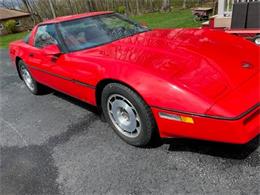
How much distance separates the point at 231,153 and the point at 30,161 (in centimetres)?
207

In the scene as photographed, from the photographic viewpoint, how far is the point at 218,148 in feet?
8.32

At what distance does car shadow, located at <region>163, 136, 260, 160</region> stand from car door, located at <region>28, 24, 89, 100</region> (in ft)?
4.08

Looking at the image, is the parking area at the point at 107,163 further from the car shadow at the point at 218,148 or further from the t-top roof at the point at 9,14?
the t-top roof at the point at 9,14

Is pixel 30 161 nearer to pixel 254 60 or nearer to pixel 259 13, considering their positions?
pixel 254 60

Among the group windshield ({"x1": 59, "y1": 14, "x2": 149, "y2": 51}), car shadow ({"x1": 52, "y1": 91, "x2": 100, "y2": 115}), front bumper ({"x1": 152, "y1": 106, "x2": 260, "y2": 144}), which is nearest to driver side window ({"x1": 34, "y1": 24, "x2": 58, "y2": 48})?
windshield ({"x1": 59, "y1": 14, "x2": 149, "y2": 51})

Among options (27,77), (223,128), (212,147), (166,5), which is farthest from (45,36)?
(166,5)

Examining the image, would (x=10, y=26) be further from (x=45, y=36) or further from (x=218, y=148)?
(x=218, y=148)

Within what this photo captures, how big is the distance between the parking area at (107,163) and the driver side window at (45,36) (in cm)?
114

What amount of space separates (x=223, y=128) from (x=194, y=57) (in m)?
0.84

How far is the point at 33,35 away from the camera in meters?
4.33

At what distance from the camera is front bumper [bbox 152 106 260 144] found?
1968mm

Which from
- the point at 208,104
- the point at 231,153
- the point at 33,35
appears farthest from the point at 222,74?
the point at 33,35

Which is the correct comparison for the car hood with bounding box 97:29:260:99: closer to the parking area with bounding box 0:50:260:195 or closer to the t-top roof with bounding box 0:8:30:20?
the parking area with bounding box 0:50:260:195

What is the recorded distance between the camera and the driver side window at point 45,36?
3603 millimetres
